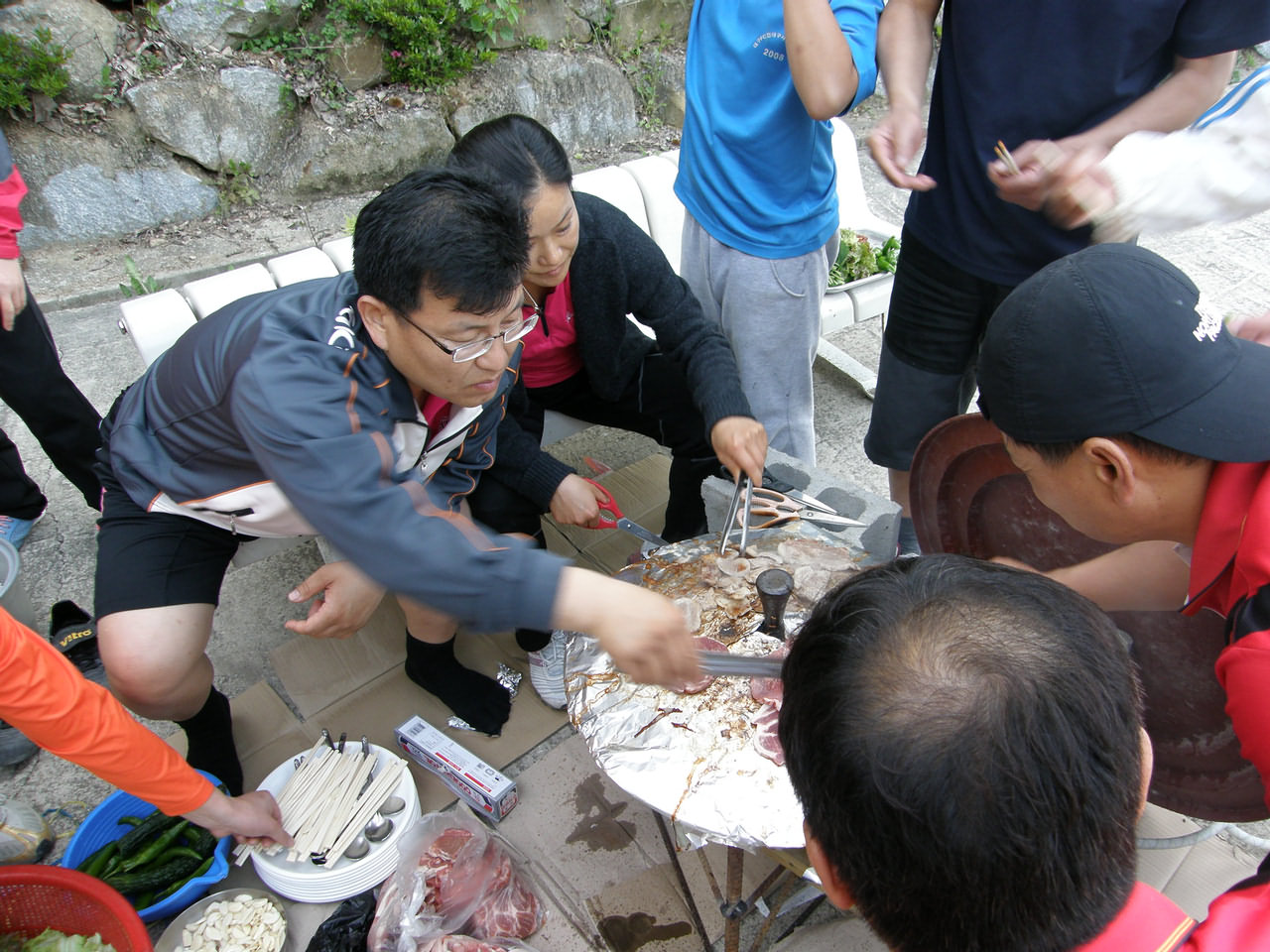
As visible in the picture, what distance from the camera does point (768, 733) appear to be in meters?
1.66

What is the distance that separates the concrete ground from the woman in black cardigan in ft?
2.67

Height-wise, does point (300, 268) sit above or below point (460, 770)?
above

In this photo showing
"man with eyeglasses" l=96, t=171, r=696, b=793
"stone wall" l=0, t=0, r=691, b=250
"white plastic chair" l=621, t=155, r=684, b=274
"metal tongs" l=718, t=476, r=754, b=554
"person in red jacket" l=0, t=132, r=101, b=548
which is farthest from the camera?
"stone wall" l=0, t=0, r=691, b=250

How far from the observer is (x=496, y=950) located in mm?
1801

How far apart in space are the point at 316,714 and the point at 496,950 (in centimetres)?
116

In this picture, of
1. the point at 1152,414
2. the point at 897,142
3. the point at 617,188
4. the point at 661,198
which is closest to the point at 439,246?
the point at 1152,414

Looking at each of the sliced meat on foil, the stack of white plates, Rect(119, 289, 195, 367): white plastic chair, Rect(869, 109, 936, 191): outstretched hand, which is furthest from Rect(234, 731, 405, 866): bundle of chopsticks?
Rect(869, 109, 936, 191): outstretched hand

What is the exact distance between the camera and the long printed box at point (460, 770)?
2.27m

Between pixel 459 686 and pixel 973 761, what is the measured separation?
6.85ft

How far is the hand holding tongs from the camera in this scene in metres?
2.22

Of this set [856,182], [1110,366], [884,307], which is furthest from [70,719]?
[856,182]

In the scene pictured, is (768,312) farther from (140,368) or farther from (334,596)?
(140,368)

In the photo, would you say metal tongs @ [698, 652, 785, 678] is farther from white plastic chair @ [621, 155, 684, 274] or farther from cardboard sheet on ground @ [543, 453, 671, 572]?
white plastic chair @ [621, 155, 684, 274]

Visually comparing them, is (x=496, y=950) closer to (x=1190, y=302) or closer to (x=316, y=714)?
(x=316, y=714)
